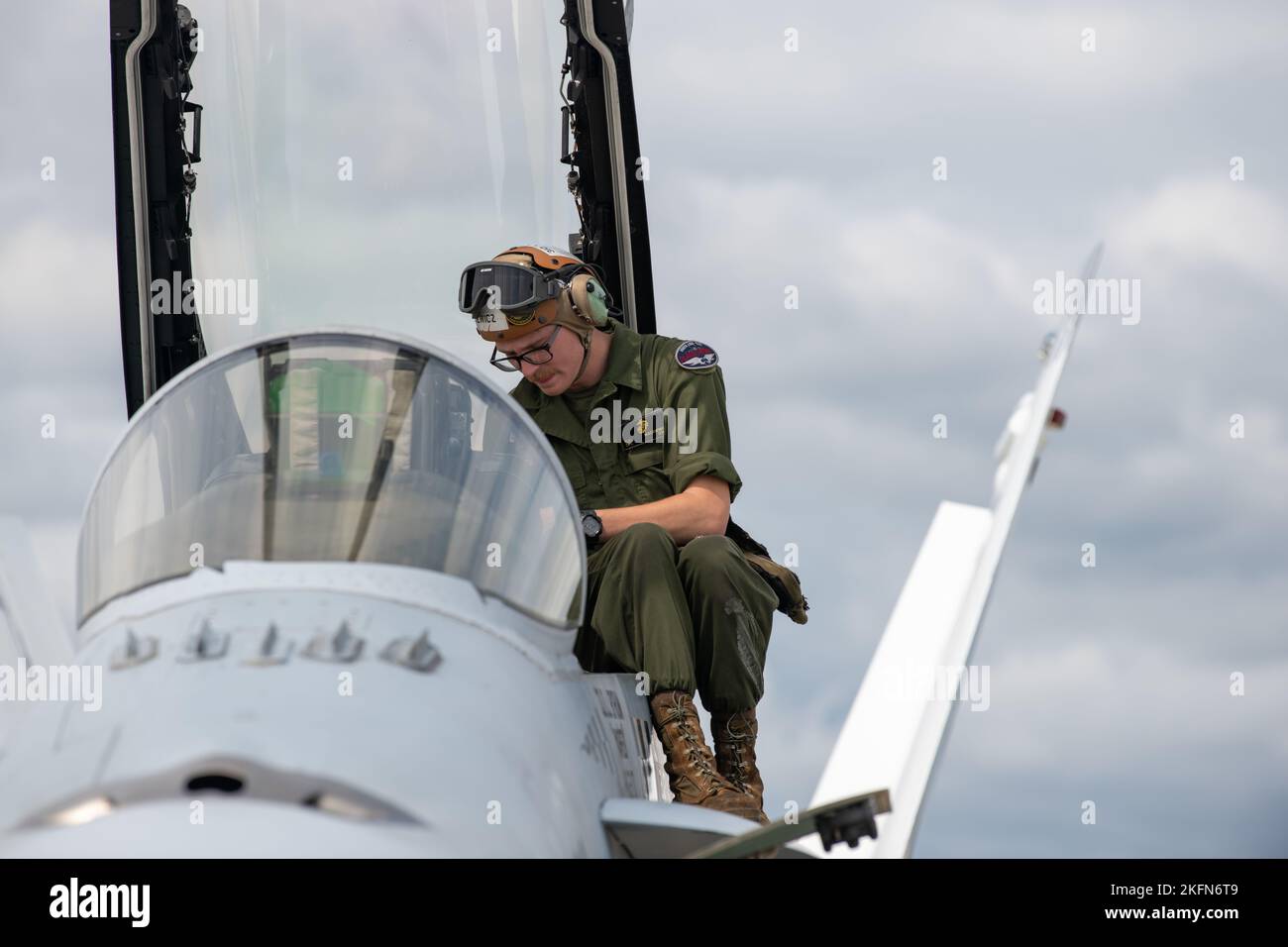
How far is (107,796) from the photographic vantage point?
2.84m

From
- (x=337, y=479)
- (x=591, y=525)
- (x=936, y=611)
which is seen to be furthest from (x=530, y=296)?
(x=936, y=611)

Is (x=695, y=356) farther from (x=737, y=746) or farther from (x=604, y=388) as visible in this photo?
(x=737, y=746)

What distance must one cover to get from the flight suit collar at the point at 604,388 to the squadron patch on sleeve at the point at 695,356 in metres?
0.17

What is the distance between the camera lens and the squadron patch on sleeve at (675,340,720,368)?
5918mm

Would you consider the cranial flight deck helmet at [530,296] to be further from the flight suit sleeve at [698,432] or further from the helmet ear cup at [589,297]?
the flight suit sleeve at [698,432]

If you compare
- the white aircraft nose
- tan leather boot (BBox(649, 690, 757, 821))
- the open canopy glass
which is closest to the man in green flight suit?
tan leather boot (BBox(649, 690, 757, 821))

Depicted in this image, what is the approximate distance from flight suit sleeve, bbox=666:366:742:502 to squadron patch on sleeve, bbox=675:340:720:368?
0.09ft

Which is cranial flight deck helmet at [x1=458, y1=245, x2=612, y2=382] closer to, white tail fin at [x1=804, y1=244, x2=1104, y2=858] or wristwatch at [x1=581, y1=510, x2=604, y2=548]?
wristwatch at [x1=581, y1=510, x2=604, y2=548]

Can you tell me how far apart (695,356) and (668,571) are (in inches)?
51.1

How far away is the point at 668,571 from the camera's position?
16.1 ft

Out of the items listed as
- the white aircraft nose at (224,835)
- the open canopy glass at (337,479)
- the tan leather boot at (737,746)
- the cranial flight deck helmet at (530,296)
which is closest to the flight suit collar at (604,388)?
the cranial flight deck helmet at (530,296)

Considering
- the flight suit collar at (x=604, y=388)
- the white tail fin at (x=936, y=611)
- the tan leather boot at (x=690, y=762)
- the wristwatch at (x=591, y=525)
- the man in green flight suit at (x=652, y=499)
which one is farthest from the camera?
the white tail fin at (x=936, y=611)

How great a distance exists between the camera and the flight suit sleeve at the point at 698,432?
5602 millimetres
